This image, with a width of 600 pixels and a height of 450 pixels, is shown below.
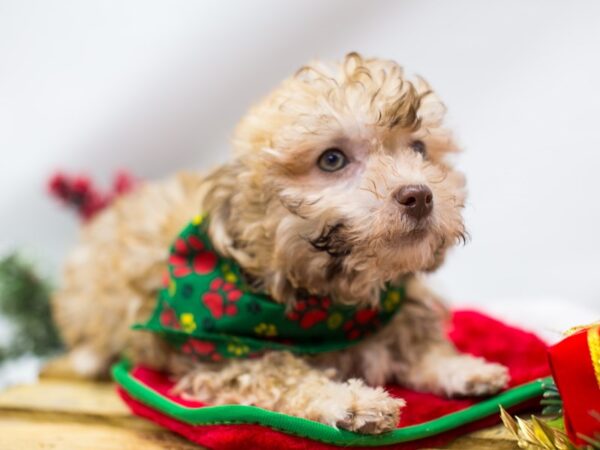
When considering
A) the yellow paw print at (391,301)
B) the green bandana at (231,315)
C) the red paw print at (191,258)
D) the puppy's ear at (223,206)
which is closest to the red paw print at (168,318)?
the green bandana at (231,315)

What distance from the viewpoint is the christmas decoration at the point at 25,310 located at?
309cm

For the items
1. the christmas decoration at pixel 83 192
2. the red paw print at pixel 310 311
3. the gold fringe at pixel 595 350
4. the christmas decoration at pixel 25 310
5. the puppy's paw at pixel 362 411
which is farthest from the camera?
the christmas decoration at pixel 83 192

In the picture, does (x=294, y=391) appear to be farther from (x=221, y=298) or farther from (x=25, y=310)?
(x=25, y=310)

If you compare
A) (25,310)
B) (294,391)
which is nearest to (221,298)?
(294,391)

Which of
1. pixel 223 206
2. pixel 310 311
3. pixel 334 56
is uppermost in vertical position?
pixel 334 56

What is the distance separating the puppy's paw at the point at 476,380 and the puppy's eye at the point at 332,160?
2.00ft

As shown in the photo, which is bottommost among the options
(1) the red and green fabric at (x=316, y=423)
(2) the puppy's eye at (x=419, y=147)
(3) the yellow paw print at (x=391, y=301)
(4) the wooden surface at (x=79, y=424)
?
(4) the wooden surface at (x=79, y=424)

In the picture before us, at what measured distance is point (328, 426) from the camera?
5.79 ft

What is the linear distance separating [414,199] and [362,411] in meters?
0.48

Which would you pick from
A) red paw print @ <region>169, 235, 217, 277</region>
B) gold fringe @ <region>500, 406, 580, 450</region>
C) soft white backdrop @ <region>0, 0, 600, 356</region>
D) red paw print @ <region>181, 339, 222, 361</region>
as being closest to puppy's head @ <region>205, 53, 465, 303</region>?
red paw print @ <region>169, 235, 217, 277</region>

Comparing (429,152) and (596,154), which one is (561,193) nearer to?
(596,154)

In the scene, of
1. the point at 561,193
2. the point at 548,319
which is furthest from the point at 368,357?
the point at 561,193

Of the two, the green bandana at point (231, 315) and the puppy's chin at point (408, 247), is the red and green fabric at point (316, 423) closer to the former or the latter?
the green bandana at point (231, 315)

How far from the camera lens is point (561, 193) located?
11.0ft
